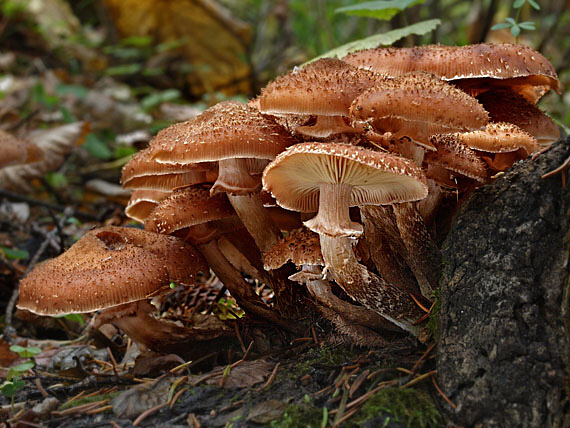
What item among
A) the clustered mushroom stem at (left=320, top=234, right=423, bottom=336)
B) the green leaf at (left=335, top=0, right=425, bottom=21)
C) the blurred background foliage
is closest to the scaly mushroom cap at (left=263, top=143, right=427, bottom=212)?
the clustered mushroom stem at (left=320, top=234, right=423, bottom=336)

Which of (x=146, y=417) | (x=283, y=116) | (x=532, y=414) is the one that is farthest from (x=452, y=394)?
(x=283, y=116)

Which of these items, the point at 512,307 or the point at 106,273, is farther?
the point at 106,273

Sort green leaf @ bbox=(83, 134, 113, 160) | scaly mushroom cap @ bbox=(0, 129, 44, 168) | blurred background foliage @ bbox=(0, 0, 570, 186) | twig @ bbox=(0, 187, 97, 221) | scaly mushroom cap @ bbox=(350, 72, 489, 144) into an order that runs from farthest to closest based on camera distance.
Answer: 1. blurred background foliage @ bbox=(0, 0, 570, 186)
2. green leaf @ bbox=(83, 134, 113, 160)
3. twig @ bbox=(0, 187, 97, 221)
4. scaly mushroom cap @ bbox=(0, 129, 44, 168)
5. scaly mushroom cap @ bbox=(350, 72, 489, 144)

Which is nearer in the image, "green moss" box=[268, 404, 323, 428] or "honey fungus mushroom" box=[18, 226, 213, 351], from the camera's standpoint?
"green moss" box=[268, 404, 323, 428]

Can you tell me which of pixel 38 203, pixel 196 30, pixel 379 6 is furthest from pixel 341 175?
pixel 196 30

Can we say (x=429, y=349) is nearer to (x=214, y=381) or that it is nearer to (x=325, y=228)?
(x=325, y=228)

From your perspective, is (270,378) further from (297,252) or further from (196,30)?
(196,30)

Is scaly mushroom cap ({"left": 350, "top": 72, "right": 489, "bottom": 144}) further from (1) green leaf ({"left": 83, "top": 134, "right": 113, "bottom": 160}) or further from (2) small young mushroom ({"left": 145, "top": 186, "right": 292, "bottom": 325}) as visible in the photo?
(1) green leaf ({"left": 83, "top": 134, "right": 113, "bottom": 160})
